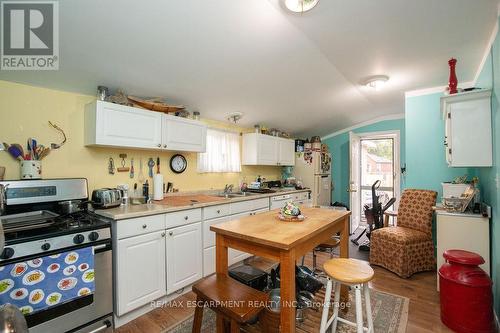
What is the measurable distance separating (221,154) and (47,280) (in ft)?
8.40

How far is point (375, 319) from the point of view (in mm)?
1999

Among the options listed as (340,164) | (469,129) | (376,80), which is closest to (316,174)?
(340,164)

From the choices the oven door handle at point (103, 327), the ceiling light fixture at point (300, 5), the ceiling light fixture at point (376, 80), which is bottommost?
the oven door handle at point (103, 327)

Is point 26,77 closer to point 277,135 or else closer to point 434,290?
point 277,135

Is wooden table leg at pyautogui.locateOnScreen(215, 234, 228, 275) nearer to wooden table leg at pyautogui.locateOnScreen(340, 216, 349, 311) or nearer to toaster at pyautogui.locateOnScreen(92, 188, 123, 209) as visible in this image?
wooden table leg at pyautogui.locateOnScreen(340, 216, 349, 311)

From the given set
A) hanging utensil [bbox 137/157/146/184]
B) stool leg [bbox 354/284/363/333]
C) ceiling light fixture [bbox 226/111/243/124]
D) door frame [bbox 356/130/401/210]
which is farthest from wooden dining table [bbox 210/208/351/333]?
door frame [bbox 356/130/401/210]

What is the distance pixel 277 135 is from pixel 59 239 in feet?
12.0

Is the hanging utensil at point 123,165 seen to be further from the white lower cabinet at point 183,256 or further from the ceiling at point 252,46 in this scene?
the white lower cabinet at point 183,256

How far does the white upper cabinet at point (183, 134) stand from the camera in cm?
266

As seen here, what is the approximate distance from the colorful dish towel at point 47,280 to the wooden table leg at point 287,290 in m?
1.42

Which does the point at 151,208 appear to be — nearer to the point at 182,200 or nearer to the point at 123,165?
the point at 182,200

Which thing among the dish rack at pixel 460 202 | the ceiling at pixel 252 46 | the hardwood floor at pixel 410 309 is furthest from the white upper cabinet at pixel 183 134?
the dish rack at pixel 460 202

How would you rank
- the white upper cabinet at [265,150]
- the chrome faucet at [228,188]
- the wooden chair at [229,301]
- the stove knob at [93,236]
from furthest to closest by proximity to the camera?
the white upper cabinet at [265,150] → the chrome faucet at [228,188] → the stove knob at [93,236] → the wooden chair at [229,301]

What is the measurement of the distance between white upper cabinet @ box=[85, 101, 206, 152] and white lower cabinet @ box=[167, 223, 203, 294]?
37.8 inches
